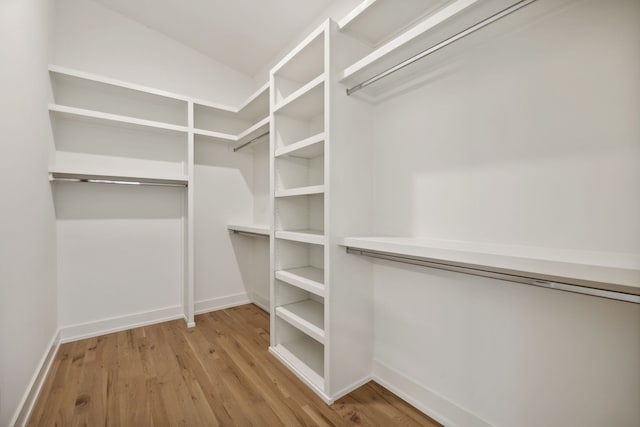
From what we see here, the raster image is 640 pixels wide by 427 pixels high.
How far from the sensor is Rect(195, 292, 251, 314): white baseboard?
2.86 meters

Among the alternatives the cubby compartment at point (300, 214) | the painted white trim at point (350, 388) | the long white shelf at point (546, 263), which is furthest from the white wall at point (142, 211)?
the long white shelf at point (546, 263)

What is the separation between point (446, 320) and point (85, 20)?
3629mm

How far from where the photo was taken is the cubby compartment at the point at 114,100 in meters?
2.20

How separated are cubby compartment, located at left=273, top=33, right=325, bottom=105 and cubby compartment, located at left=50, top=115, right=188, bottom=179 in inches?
48.3

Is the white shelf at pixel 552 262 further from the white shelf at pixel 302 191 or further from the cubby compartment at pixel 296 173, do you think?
the cubby compartment at pixel 296 173

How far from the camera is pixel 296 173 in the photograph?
7.13ft

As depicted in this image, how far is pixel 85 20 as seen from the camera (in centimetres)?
231

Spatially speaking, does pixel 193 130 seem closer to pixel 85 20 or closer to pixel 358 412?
pixel 85 20

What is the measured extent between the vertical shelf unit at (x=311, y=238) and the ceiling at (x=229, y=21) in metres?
0.64

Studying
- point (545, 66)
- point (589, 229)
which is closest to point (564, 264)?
point (589, 229)

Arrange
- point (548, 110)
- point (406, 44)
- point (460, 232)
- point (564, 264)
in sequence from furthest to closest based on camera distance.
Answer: point (460, 232) < point (406, 44) < point (548, 110) < point (564, 264)

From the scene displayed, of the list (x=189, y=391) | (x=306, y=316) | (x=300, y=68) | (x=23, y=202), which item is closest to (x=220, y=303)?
(x=189, y=391)

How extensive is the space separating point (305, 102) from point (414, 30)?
0.91 metres

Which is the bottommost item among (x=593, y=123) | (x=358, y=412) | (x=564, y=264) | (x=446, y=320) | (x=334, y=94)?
(x=358, y=412)
